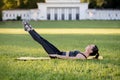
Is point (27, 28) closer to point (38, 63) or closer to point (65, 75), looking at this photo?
point (38, 63)

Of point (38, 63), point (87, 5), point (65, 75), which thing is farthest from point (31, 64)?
point (87, 5)

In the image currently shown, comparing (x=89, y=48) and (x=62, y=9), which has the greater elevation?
Answer: (x=89, y=48)

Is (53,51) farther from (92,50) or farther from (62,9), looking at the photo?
(62,9)

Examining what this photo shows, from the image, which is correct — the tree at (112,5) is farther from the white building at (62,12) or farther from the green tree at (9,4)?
the green tree at (9,4)

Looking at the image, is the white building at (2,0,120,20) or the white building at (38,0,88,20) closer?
the white building at (2,0,120,20)

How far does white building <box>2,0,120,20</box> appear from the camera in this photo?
294ft

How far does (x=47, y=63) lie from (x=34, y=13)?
7830 cm

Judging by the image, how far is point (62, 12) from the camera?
93.5 m

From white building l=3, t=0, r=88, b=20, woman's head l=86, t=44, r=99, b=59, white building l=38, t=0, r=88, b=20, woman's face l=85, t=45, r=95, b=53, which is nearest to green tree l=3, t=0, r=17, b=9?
white building l=3, t=0, r=88, b=20

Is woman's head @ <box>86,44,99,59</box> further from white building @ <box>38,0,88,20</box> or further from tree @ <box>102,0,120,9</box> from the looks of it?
tree @ <box>102,0,120,9</box>

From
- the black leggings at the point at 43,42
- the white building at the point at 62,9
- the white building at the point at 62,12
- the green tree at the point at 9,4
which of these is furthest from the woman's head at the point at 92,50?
the white building at the point at 62,9

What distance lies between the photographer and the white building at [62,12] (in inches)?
3524

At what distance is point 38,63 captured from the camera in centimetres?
1160

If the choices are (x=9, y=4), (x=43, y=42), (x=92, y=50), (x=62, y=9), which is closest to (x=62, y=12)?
(x=62, y=9)
